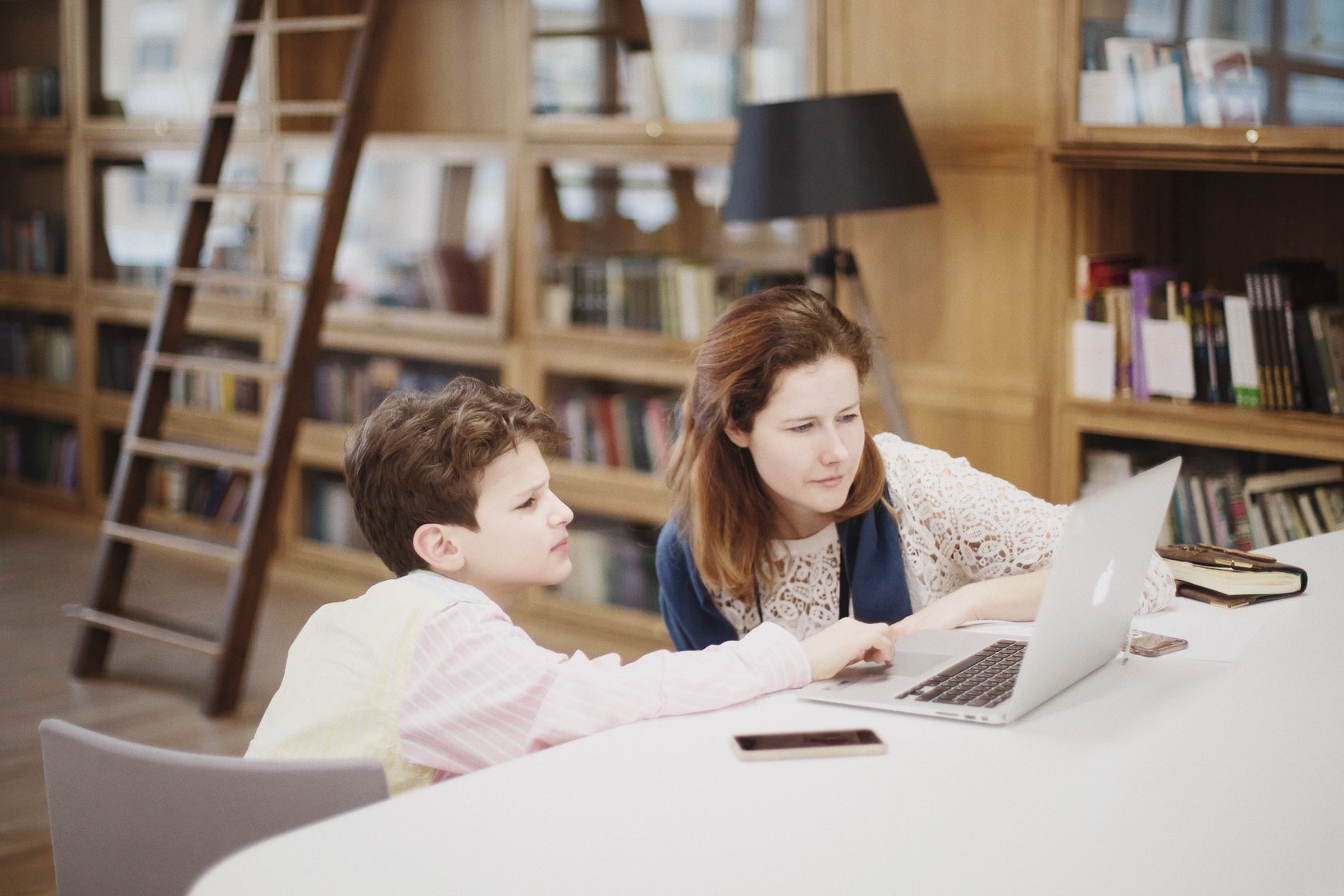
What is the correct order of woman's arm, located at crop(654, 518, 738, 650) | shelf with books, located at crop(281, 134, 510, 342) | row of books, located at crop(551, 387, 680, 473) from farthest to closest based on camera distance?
shelf with books, located at crop(281, 134, 510, 342), row of books, located at crop(551, 387, 680, 473), woman's arm, located at crop(654, 518, 738, 650)

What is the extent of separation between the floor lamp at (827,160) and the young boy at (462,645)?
1643mm

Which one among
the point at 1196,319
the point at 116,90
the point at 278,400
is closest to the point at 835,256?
the point at 1196,319

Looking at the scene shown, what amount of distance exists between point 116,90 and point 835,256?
3.47 metres

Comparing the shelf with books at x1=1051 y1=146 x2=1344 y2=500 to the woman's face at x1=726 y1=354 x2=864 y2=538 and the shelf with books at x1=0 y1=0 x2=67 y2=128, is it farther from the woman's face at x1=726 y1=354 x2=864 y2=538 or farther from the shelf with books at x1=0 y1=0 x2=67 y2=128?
the shelf with books at x1=0 y1=0 x2=67 y2=128

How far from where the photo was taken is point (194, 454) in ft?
13.4

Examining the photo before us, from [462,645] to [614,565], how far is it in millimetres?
2961

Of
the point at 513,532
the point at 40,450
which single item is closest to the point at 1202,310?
the point at 513,532

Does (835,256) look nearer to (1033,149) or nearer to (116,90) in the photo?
(1033,149)

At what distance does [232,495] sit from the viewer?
5484 mm

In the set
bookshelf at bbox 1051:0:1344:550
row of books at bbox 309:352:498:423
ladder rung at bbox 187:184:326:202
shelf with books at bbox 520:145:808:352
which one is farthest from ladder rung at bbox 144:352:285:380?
bookshelf at bbox 1051:0:1344:550

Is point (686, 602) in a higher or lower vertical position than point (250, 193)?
lower

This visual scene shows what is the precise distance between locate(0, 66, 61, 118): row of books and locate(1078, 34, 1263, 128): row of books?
14.5ft

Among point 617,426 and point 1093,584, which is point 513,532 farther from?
point 617,426

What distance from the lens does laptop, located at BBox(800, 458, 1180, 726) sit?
1.43 meters
